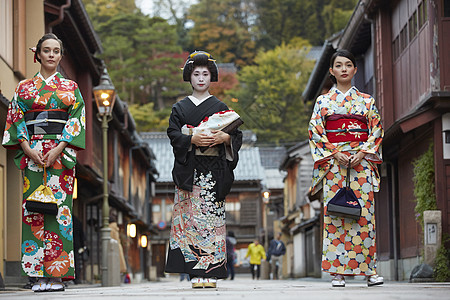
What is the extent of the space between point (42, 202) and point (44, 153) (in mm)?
557

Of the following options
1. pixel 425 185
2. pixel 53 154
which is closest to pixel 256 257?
pixel 425 185

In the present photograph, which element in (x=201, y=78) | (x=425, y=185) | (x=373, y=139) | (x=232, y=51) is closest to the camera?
(x=201, y=78)

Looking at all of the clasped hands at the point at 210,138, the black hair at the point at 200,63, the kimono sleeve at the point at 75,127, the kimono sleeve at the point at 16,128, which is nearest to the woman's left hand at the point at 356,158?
the clasped hands at the point at 210,138

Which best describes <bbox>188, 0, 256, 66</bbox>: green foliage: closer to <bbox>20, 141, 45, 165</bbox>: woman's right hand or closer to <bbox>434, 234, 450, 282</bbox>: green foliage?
<bbox>434, 234, 450, 282</bbox>: green foliage

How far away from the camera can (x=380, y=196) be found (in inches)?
881

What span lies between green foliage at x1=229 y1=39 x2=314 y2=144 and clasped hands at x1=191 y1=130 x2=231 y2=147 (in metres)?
36.1

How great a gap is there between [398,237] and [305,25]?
5042 cm

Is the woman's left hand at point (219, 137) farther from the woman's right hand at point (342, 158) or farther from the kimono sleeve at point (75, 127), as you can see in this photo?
the kimono sleeve at point (75, 127)

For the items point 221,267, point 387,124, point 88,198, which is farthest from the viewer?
point 88,198

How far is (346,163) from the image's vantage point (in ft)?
29.8

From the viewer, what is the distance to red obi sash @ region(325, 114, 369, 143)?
9266 millimetres

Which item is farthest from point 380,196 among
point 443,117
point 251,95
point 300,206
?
point 251,95

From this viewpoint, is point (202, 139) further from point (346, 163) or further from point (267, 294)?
point (267, 294)

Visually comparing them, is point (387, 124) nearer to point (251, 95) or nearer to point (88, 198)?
point (88, 198)
